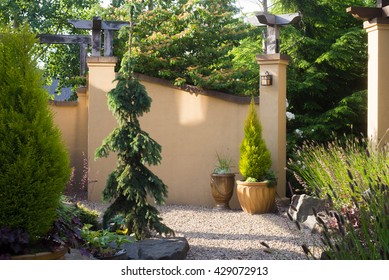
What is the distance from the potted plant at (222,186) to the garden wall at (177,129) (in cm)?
39

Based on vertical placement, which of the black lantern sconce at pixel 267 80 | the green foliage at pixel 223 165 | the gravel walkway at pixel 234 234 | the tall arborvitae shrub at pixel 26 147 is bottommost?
the gravel walkway at pixel 234 234

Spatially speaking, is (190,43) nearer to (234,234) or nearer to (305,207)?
(305,207)

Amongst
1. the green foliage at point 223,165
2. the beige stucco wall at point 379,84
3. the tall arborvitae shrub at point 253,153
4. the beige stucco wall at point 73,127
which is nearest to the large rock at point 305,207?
the tall arborvitae shrub at point 253,153

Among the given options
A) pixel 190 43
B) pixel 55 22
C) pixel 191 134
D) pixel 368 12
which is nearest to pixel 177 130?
pixel 191 134

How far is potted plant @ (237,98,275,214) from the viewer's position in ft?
24.8

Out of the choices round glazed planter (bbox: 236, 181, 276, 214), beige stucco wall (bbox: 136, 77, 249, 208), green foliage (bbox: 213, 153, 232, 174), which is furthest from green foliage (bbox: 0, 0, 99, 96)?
round glazed planter (bbox: 236, 181, 276, 214)

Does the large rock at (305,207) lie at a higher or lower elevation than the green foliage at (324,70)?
lower

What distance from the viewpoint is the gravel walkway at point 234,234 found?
17.5 feet

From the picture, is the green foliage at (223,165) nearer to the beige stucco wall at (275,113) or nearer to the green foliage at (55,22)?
the beige stucco wall at (275,113)

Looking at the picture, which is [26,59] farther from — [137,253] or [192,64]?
[192,64]

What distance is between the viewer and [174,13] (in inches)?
388
